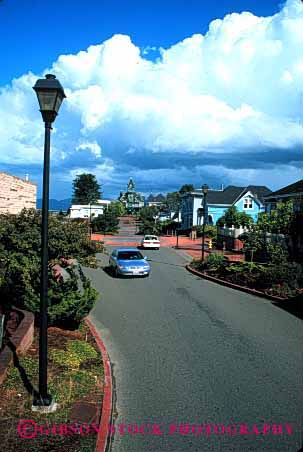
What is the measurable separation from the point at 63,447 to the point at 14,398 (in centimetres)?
143

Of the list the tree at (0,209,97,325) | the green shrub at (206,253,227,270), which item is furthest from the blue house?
the tree at (0,209,97,325)

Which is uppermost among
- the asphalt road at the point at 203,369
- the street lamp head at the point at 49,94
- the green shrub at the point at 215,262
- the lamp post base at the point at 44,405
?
the street lamp head at the point at 49,94

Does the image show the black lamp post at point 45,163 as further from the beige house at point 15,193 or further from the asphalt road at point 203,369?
the beige house at point 15,193

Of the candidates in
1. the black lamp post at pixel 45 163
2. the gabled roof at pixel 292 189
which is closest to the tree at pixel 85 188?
the gabled roof at pixel 292 189

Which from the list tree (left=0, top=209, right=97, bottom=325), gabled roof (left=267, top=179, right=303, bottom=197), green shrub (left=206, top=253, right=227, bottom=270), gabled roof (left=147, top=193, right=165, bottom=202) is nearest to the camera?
tree (left=0, top=209, right=97, bottom=325)

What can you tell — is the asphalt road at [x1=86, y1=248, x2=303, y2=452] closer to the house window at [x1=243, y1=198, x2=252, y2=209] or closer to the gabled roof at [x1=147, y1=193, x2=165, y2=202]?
the house window at [x1=243, y1=198, x2=252, y2=209]

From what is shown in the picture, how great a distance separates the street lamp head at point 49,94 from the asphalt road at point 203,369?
4394mm

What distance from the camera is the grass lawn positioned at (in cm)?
489

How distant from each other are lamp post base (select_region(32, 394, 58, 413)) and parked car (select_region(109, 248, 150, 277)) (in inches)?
562

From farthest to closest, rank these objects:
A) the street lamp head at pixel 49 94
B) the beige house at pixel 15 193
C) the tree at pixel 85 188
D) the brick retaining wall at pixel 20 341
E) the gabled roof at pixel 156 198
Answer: the gabled roof at pixel 156 198 → the tree at pixel 85 188 → the beige house at pixel 15 193 → the brick retaining wall at pixel 20 341 → the street lamp head at pixel 49 94

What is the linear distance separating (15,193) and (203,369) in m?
15.6

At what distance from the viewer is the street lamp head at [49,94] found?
560 cm

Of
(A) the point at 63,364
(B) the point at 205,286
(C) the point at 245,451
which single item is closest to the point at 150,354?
(A) the point at 63,364

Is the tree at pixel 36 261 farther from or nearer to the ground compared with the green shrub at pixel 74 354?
farther from the ground
